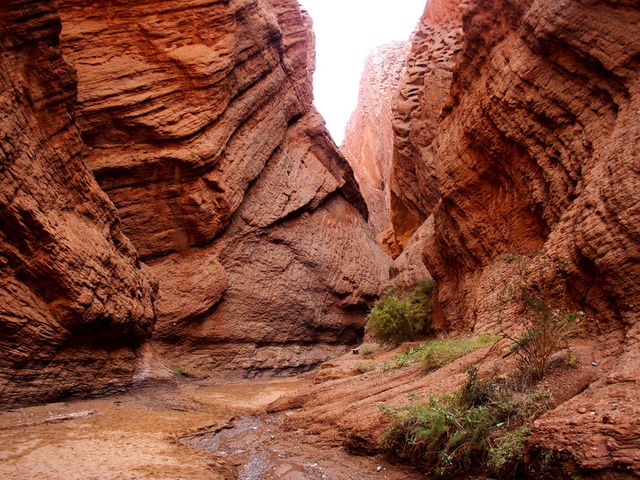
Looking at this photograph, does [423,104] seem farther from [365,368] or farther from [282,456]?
[282,456]

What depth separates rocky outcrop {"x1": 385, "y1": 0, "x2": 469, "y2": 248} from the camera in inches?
1018

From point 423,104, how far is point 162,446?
2142cm

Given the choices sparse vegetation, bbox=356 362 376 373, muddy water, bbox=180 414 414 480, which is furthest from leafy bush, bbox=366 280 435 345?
muddy water, bbox=180 414 414 480

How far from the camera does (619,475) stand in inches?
175

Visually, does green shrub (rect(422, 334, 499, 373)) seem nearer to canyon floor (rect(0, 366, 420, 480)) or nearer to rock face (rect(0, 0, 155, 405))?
canyon floor (rect(0, 366, 420, 480))

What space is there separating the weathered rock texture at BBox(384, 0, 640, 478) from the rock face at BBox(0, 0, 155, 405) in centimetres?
850

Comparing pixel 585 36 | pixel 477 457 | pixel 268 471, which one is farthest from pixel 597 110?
pixel 268 471

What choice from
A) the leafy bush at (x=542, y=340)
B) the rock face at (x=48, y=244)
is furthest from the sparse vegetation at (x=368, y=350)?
the leafy bush at (x=542, y=340)

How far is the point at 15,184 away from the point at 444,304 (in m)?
12.8

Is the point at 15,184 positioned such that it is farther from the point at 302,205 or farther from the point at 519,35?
the point at 302,205

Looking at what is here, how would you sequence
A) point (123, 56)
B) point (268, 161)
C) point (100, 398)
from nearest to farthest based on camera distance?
point (100, 398) → point (123, 56) → point (268, 161)

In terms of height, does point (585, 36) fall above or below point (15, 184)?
above

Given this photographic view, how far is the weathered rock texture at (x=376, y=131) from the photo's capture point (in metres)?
47.8

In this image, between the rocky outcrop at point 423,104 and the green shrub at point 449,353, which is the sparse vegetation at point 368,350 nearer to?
the green shrub at point 449,353
